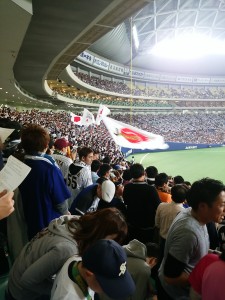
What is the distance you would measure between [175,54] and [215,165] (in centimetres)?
4429

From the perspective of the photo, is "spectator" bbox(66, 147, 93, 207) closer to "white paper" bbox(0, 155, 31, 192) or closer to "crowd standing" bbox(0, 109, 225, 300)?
"crowd standing" bbox(0, 109, 225, 300)

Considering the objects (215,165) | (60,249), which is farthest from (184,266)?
(215,165)

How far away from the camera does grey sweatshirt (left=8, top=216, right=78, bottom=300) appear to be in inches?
75.0

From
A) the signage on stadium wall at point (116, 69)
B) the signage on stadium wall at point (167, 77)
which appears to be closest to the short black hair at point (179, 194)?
the signage on stadium wall at point (116, 69)

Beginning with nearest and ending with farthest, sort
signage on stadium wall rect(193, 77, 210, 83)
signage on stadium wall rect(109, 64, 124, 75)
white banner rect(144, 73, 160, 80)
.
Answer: signage on stadium wall rect(109, 64, 124, 75)
white banner rect(144, 73, 160, 80)
signage on stadium wall rect(193, 77, 210, 83)

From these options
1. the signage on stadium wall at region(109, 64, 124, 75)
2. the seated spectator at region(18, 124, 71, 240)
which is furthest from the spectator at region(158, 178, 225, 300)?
the signage on stadium wall at region(109, 64, 124, 75)

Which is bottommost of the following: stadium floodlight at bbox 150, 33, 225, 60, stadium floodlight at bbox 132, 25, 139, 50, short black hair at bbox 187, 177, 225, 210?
short black hair at bbox 187, 177, 225, 210

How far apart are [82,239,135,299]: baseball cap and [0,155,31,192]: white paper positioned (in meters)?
0.67

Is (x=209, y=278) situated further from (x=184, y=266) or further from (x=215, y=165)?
(x=215, y=165)

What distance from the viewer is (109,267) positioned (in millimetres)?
1480

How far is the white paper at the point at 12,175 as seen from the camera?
1892mm

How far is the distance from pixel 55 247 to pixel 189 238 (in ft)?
3.16

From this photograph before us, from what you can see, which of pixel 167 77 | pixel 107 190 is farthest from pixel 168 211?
pixel 167 77

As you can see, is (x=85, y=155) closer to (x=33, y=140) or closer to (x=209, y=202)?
(x=33, y=140)
